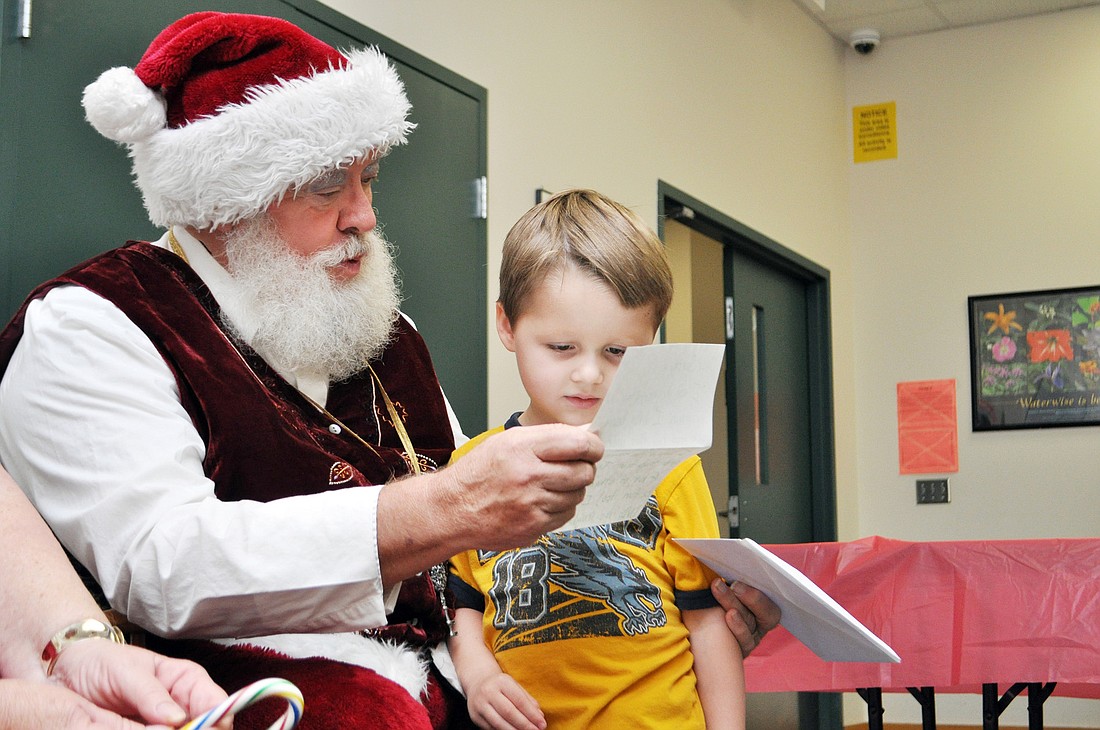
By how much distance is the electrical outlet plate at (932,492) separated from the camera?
5453 millimetres

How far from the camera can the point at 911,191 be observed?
5.78 metres

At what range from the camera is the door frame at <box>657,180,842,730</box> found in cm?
483

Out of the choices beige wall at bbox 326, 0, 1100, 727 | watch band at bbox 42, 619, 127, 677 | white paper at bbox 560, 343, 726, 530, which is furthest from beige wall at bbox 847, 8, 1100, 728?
watch band at bbox 42, 619, 127, 677

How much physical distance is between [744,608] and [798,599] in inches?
5.1

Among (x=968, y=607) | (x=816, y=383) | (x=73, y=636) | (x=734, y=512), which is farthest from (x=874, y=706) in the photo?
(x=816, y=383)

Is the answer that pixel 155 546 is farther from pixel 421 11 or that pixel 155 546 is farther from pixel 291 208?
pixel 421 11

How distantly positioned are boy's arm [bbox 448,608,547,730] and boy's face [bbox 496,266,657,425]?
12.5 inches

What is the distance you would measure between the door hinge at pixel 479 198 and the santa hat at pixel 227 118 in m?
1.42

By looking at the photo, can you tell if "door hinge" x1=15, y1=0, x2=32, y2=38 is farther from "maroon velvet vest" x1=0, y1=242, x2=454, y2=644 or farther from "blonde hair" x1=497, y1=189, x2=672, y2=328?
"blonde hair" x1=497, y1=189, x2=672, y2=328

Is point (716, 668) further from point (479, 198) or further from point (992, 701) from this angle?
point (479, 198)

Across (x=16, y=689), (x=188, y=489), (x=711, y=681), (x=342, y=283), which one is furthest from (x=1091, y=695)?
(x=16, y=689)

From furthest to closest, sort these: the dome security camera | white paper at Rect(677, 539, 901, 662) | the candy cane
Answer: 1. the dome security camera
2. white paper at Rect(677, 539, 901, 662)
3. the candy cane

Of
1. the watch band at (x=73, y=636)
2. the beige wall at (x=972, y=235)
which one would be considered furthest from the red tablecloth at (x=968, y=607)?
the beige wall at (x=972, y=235)

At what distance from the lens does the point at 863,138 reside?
600 cm
